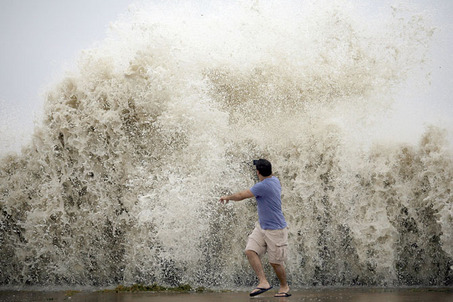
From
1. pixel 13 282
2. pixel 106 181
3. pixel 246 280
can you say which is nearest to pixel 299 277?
pixel 246 280

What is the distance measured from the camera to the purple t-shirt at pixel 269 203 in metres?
4.80

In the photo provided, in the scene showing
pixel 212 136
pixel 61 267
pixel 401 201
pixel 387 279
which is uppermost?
pixel 212 136

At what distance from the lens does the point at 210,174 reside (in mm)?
6648

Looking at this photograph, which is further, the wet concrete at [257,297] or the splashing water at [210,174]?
the splashing water at [210,174]

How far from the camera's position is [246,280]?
6512mm

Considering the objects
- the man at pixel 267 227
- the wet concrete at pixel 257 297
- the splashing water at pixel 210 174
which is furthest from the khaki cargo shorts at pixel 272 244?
the splashing water at pixel 210 174

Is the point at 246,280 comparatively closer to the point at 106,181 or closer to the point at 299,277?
the point at 299,277

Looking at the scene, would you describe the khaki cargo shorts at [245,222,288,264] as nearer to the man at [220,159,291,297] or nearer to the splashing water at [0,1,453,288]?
the man at [220,159,291,297]

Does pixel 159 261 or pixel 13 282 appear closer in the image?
pixel 159 261

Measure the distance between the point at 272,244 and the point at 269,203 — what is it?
1.46ft

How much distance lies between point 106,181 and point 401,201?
4471 mm

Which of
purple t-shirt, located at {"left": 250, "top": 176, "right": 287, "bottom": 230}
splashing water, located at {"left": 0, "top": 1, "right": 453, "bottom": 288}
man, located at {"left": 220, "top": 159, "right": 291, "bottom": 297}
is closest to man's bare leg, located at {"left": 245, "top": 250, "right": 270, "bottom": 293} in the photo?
man, located at {"left": 220, "top": 159, "right": 291, "bottom": 297}

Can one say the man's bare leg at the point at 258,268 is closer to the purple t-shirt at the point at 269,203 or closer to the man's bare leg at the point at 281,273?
the man's bare leg at the point at 281,273

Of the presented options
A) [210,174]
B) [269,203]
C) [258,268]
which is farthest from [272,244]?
[210,174]
